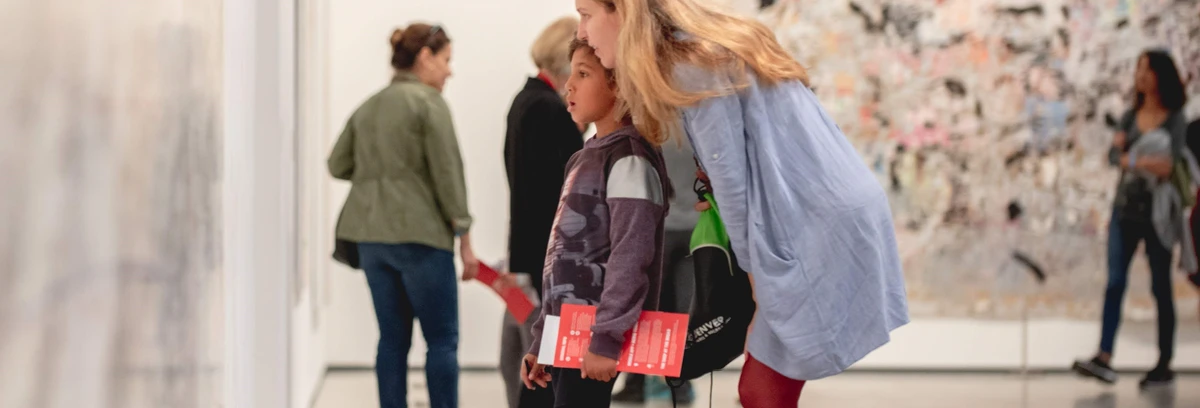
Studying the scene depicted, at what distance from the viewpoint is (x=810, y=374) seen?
85.8 inches

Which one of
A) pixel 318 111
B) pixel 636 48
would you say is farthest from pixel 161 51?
pixel 318 111

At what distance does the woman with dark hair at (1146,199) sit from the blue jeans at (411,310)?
335 cm

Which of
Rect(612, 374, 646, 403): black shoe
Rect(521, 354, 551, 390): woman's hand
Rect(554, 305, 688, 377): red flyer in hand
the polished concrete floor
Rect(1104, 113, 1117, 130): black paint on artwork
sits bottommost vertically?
the polished concrete floor

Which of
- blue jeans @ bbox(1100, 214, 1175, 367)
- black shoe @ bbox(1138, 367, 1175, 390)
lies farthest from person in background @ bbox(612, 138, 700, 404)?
black shoe @ bbox(1138, 367, 1175, 390)

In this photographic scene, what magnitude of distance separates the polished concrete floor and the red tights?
2813 mm

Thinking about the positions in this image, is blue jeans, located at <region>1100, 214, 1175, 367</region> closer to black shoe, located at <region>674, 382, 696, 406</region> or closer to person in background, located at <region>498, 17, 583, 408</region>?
black shoe, located at <region>674, 382, 696, 406</region>

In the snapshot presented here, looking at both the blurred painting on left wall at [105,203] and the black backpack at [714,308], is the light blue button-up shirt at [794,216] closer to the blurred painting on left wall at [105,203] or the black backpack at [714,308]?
the black backpack at [714,308]

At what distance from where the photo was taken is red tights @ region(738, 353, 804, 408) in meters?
2.29

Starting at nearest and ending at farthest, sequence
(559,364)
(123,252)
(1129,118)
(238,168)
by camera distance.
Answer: (123,252)
(559,364)
(238,168)
(1129,118)

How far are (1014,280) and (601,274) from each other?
4.09 metres

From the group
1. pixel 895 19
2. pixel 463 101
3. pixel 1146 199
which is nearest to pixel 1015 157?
pixel 1146 199

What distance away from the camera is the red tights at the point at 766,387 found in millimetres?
2285

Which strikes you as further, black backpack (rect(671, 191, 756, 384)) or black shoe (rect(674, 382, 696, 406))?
black shoe (rect(674, 382, 696, 406))

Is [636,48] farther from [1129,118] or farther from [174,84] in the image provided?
[1129,118]
